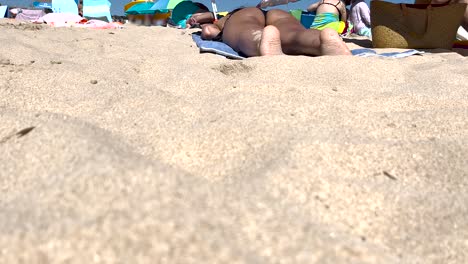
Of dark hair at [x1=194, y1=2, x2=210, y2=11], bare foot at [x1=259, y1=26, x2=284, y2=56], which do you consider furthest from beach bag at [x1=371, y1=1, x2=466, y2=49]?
dark hair at [x1=194, y1=2, x2=210, y2=11]

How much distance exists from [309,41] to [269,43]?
0.21m

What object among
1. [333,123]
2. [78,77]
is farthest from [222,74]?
[333,123]

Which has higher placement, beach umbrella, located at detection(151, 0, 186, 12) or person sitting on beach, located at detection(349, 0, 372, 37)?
person sitting on beach, located at detection(349, 0, 372, 37)

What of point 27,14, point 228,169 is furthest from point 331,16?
point 27,14

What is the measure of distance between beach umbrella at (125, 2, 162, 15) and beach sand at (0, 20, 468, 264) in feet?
24.4

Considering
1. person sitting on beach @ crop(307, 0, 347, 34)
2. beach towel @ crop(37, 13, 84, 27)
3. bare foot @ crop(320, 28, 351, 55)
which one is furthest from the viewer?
beach towel @ crop(37, 13, 84, 27)

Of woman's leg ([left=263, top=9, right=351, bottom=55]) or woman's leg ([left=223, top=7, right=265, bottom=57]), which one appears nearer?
woman's leg ([left=263, top=9, right=351, bottom=55])

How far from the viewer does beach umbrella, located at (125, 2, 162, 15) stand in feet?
28.1

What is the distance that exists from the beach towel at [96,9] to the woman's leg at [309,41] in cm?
654

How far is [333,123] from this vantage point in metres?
1.03

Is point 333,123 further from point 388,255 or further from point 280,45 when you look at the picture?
point 280,45

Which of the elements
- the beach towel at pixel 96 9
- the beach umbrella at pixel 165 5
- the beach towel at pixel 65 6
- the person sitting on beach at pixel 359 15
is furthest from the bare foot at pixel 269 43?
the beach towel at pixel 96 9

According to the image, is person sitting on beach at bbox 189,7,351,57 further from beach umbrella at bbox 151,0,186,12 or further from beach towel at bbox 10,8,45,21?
beach towel at bbox 10,8,45,21

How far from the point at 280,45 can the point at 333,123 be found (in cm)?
113
